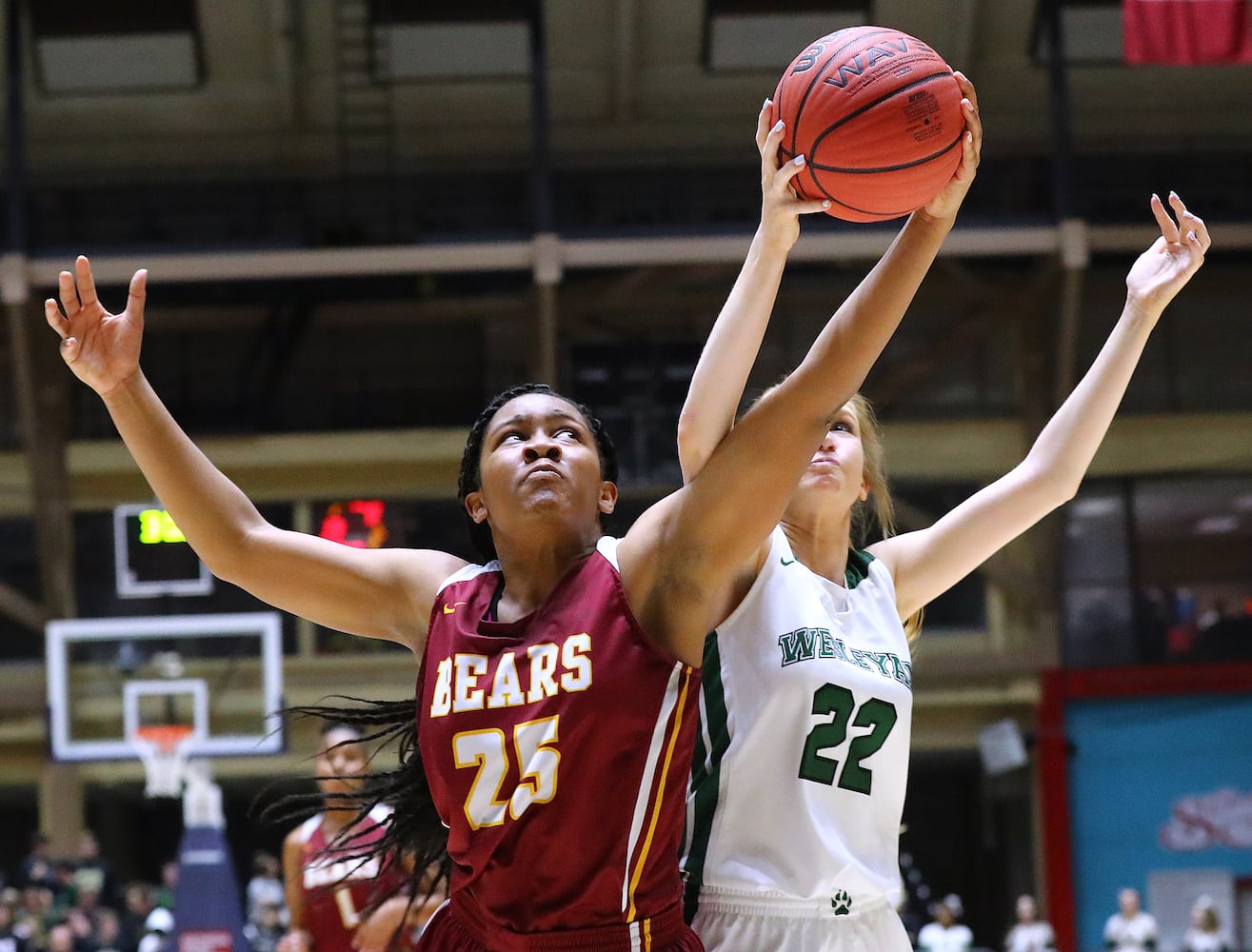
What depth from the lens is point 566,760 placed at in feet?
7.81

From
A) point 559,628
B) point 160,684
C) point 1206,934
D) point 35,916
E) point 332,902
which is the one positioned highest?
point 160,684

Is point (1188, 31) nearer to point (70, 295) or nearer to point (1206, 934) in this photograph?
point (1206, 934)

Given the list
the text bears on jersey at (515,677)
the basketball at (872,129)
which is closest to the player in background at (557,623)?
the text bears on jersey at (515,677)

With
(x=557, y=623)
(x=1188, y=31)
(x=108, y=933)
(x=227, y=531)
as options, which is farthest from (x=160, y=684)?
(x=557, y=623)

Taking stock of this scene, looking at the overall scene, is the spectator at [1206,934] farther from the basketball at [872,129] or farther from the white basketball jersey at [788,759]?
the basketball at [872,129]

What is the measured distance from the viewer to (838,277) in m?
15.4

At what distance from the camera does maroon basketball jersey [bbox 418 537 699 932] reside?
238cm

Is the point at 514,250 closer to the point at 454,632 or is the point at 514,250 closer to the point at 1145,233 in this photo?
the point at 1145,233

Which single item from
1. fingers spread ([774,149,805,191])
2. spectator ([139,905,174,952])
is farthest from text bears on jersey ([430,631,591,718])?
spectator ([139,905,174,952])

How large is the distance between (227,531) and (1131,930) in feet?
40.7

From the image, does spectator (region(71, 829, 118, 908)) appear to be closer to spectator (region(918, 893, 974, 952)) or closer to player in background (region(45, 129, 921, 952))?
spectator (region(918, 893, 974, 952))

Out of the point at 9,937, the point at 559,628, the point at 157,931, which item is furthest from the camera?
the point at 9,937

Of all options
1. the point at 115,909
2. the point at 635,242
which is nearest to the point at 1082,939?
the point at 635,242

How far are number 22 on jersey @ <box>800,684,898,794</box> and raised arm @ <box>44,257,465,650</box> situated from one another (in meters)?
0.70
